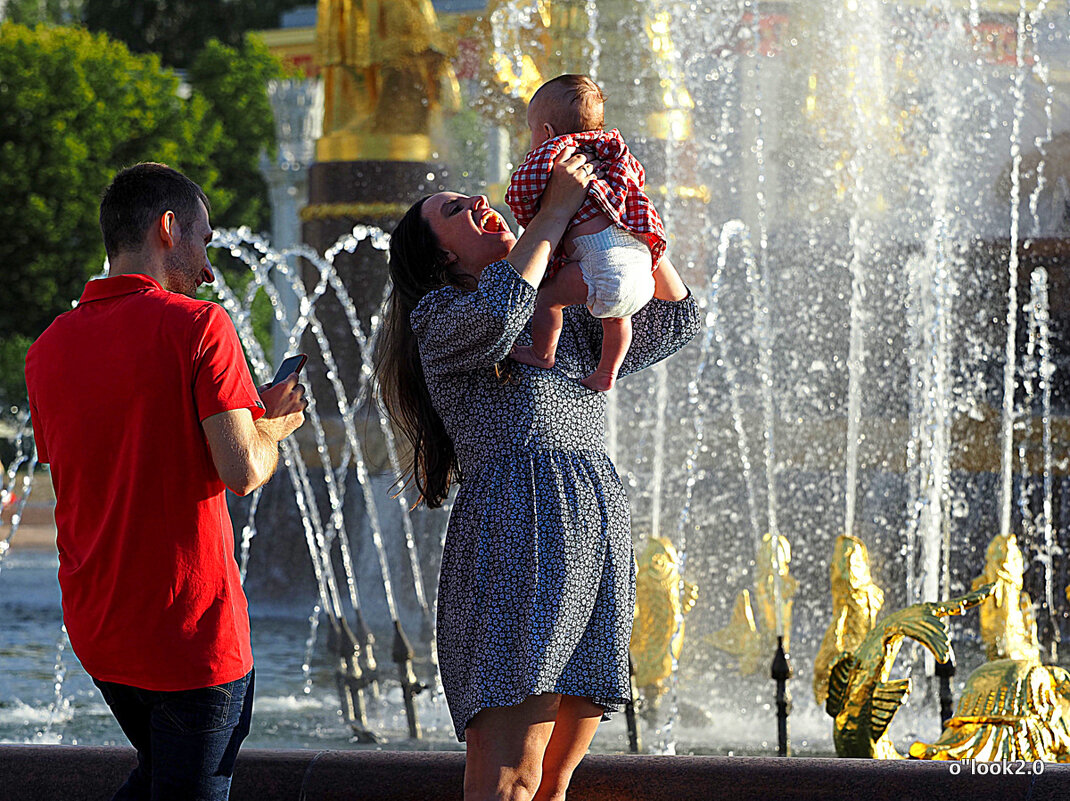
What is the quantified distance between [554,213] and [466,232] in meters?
0.18

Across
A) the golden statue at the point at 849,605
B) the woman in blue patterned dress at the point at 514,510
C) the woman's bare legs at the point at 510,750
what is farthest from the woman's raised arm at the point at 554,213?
the golden statue at the point at 849,605

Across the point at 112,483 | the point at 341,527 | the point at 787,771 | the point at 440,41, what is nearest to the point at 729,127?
the point at 440,41

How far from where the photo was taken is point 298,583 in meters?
7.85

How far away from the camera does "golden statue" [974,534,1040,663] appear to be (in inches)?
162

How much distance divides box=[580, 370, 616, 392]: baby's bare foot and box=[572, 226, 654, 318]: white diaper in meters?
0.12

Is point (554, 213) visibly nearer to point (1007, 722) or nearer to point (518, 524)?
point (518, 524)

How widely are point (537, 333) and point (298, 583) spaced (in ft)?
19.3

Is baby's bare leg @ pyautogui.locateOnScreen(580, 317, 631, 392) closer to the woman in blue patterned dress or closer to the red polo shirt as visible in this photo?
the woman in blue patterned dress

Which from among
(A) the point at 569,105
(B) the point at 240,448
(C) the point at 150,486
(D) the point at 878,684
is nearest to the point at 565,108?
(A) the point at 569,105

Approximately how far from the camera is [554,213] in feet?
6.99

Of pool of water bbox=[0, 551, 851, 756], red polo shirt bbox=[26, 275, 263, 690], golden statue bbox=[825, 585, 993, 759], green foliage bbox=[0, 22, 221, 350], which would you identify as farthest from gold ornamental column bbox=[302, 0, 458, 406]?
green foliage bbox=[0, 22, 221, 350]

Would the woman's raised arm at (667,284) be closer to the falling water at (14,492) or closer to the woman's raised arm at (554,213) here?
the woman's raised arm at (554,213)

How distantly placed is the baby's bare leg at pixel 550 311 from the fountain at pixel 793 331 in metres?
3.74

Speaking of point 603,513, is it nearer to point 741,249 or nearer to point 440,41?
point 741,249
